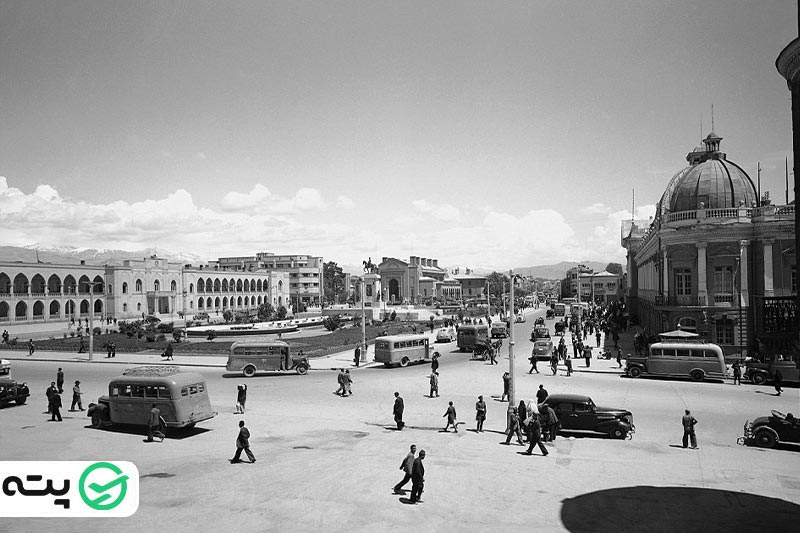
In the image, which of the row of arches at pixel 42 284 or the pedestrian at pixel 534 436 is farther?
the row of arches at pixel 42 284

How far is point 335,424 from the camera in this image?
22.0 m

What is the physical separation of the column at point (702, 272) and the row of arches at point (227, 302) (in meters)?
101

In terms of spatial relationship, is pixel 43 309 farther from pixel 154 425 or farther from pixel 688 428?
pixel 688 428

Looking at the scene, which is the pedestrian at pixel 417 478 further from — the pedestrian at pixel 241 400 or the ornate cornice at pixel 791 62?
the ornate cornice at pixel 791 62

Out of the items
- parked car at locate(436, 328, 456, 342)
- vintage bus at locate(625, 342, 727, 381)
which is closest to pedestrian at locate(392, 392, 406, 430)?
vintage bus at locate(625, 342, 727, 381)

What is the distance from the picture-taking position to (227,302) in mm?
127688

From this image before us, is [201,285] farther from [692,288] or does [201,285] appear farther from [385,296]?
[692,288]

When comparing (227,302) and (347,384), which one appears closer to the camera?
(347,384)

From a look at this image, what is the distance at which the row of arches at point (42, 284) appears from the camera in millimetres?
86387

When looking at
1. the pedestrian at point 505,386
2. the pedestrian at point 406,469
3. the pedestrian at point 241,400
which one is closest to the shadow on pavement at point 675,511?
the pedestrian at point 406,469

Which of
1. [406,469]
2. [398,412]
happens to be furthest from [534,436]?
[406,469]

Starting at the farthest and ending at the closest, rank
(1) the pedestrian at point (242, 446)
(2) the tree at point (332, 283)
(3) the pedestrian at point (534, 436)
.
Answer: (2) the tree at point (332, 283)
(3) the pedestrian at point (534, 436)
(1) the pedestrian at point (242, 446)

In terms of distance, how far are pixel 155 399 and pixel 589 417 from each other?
15.7 metres

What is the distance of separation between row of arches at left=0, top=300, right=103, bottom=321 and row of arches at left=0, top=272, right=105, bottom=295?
2007mm
